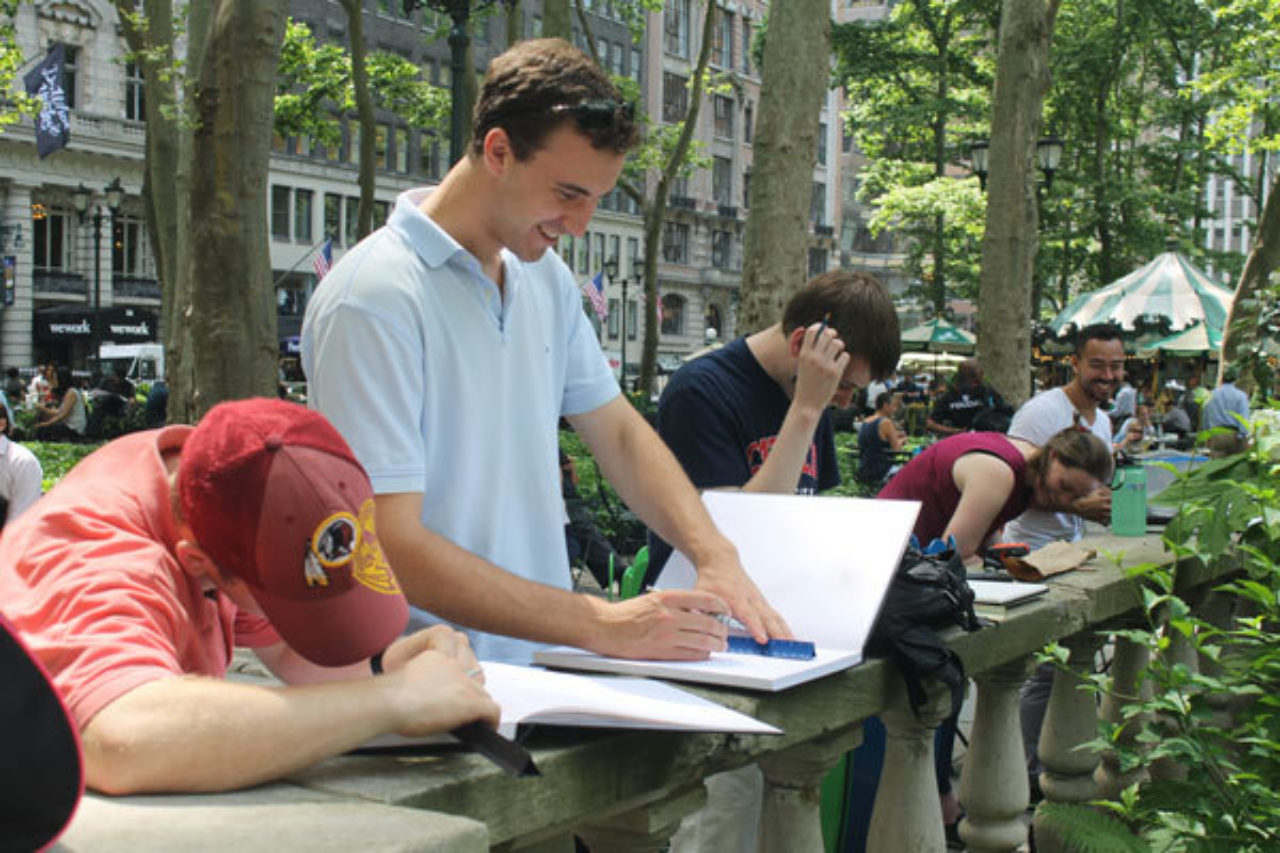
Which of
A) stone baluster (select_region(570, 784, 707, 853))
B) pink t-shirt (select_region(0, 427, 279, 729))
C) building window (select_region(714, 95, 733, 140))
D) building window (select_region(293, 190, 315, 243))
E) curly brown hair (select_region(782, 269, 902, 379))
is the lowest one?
Answer: stone baluster (select_region(570, 784, 707, 853))

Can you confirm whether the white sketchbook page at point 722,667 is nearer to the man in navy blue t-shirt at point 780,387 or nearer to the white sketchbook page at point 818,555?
the white sketchbook page at point 818,555

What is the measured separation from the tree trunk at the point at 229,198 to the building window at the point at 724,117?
217ft

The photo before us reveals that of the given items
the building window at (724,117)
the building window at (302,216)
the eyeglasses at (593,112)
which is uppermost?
the building window at (724,117)

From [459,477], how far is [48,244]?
49155 mm

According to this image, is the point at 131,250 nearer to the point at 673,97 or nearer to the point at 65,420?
the point at 65,420

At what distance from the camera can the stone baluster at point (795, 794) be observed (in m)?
2.63

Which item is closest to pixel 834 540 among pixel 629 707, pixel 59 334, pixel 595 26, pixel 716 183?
pixel 629 707

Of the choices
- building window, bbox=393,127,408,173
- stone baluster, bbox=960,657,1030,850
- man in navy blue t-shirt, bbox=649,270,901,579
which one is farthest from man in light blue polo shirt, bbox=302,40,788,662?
building window, bbox=393,127,408,173

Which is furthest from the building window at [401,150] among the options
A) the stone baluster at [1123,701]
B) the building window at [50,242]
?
the stone baluster at [1123,701]

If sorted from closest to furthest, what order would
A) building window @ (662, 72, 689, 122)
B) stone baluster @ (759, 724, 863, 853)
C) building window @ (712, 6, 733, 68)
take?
1. stone baluster @ (759, 724, 863, 853)
2. building window @ (662, 72, 689, 122)
3. building window @ (712, 6, 733, 68)

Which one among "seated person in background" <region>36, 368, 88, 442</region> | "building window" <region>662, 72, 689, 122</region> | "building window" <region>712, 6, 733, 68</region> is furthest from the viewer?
"building window" <region>712, 6, 733, 68</region>

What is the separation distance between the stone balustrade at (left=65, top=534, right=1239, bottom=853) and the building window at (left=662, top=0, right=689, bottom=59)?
68193mm

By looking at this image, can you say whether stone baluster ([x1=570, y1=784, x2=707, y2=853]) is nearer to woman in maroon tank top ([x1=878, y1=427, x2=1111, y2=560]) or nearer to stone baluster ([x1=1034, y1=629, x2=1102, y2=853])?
stone baluster ([x1=1034, y1=629, x2=1102, y2=853])

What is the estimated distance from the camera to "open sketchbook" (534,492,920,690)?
218cm
